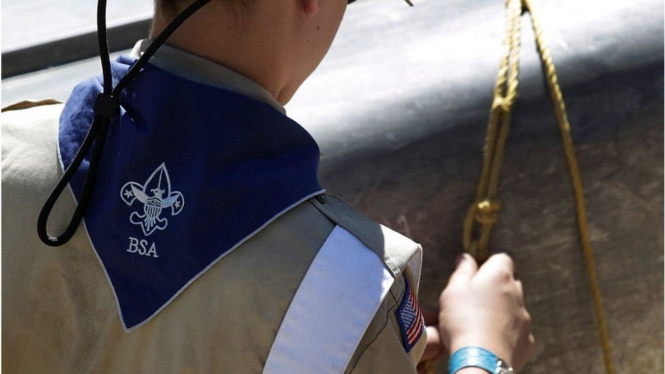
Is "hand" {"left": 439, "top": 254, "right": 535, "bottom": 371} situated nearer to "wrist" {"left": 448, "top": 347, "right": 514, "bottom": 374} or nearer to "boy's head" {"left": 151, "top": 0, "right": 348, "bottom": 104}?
"wrist" {"left": 448, "top": 347, "right": 514, "bottom": 374}

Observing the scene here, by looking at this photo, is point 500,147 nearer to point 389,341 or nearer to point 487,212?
point 487,212

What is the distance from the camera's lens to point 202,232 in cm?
85

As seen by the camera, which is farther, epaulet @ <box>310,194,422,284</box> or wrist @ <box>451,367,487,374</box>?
wrist @ <box>451,367,487,374</box>

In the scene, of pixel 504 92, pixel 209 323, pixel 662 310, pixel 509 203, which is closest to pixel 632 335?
pixel 662 310

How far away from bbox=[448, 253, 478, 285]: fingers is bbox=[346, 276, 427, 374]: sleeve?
1.49 feet

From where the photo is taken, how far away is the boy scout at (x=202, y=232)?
85cm

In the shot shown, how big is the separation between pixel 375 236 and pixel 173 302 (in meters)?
0.20

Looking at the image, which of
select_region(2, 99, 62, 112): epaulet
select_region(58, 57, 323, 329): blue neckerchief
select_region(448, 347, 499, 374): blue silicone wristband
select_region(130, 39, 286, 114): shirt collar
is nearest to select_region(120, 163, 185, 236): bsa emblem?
select_region(58, 57, 323, 329): blue neckerchief

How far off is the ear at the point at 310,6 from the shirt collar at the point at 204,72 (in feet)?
0.29

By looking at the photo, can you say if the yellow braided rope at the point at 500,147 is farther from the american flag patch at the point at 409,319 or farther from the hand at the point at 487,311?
the american flag patch at the point at 409,319

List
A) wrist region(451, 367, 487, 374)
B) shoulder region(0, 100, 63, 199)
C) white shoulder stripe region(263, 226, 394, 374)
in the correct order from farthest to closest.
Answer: wrist region(451, 367, 487, 374), shoulder region(0, 100, 63, 199), white shoulder stripe region(263, 226, 394, 374)

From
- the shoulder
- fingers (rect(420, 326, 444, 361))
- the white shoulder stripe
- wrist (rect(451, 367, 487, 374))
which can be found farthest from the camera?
fingers (rect(420, 326, 444, 361))

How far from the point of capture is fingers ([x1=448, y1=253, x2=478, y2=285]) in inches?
53.0

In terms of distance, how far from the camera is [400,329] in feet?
2.90
